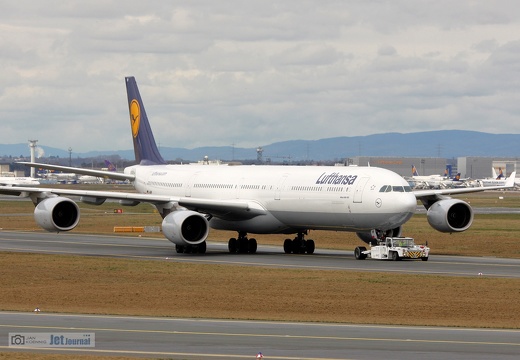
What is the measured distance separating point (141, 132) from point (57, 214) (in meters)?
15.5

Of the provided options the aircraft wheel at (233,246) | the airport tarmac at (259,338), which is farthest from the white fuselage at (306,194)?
the airport tarmac at (259,338)

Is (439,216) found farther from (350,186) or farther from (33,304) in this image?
(33,304)

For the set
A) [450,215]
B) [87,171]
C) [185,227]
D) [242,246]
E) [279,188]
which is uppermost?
[87,171]

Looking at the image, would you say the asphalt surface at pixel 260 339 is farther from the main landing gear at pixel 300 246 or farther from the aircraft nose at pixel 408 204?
the main landing gear at pixel 300 246

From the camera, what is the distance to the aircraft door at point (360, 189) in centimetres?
4941

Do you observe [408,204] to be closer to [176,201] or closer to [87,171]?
[176,201]

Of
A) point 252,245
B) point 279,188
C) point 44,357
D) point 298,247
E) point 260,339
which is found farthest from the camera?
point 252,245

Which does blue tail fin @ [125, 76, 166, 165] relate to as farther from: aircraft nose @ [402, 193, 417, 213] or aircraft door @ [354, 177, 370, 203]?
aircraft nose @ [402, 193, 417, 213]

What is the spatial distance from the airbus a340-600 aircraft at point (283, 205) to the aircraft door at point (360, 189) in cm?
3

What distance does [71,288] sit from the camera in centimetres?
3694

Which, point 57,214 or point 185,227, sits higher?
point 57,214

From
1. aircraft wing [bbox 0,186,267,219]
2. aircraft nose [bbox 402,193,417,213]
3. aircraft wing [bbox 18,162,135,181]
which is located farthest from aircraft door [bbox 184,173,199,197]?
aircraft nose [bbox 402,193,417,213]

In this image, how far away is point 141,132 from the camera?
67812mm

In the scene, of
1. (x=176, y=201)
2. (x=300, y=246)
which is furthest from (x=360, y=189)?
(x=176, y=201)
